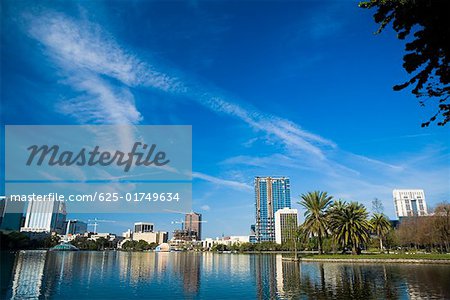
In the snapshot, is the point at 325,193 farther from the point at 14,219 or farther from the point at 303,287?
the point at 14,219

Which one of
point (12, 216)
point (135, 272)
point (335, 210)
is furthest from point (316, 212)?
point (12, 216)

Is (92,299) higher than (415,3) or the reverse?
the reverse

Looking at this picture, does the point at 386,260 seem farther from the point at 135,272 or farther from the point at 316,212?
the point at 135,272

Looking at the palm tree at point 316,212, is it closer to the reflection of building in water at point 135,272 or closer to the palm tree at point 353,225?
the palm tree at point 353,225

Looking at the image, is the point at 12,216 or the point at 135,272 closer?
the point at 135,272

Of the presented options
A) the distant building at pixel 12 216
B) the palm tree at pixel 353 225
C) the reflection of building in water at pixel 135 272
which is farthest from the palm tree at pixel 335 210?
the distant building at pixel 12 216

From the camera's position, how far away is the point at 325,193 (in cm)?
5838

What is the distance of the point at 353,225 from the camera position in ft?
188

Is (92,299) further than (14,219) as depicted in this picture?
No

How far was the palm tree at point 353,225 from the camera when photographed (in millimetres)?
57000

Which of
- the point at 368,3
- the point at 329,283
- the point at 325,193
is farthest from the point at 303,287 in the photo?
the point at 325,193

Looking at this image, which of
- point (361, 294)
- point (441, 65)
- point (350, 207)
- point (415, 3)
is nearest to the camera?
point (415, 3)

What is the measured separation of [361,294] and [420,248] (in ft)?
282

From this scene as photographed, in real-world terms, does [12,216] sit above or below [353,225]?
above
